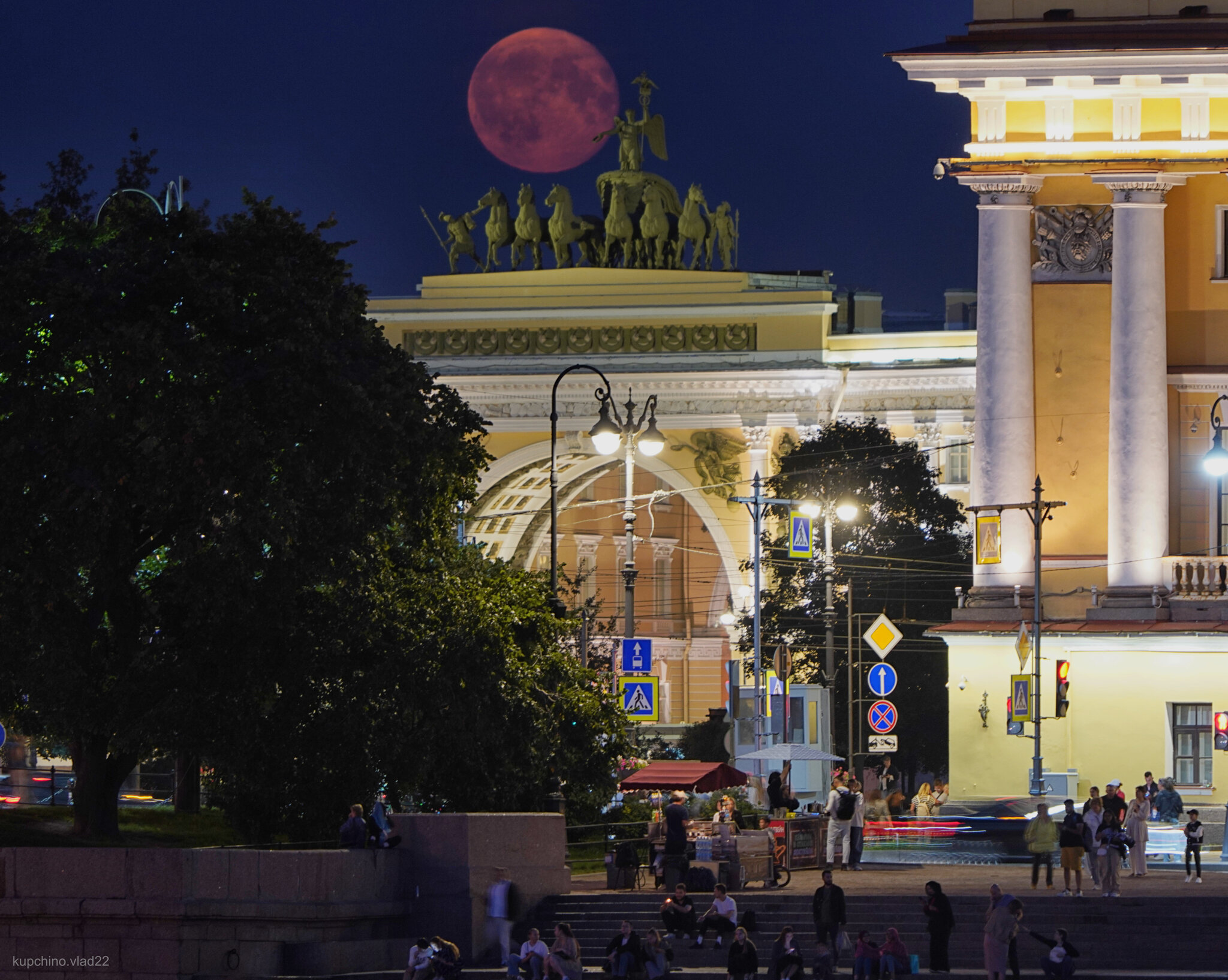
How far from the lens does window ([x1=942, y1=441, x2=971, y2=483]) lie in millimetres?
84375

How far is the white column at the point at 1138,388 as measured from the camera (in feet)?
145

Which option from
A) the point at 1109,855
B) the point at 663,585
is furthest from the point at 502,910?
the point at 663,585

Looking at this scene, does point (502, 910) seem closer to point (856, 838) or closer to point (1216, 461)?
point (856, 838)

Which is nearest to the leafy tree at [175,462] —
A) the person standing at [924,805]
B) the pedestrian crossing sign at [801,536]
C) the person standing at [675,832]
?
the person standing at [675,832]

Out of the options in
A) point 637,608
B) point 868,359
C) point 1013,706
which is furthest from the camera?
point 637,608

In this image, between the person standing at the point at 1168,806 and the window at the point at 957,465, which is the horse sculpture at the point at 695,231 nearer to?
the window at the point at 957,465

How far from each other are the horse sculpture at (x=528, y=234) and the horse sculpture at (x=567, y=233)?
1.54 ft

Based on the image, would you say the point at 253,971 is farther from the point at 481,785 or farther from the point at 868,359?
the point at 868,359

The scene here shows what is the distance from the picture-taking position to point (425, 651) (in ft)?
107

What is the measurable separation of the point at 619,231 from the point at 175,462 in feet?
188

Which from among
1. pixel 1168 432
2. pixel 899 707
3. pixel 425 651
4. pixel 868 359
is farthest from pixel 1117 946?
pixel 868 359

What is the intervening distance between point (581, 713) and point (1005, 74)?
1393 cm

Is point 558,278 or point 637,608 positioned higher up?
point 558,278

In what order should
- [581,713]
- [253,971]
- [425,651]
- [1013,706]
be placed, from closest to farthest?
[253,971]
[425,651]
[581,713]
[1013,706]
